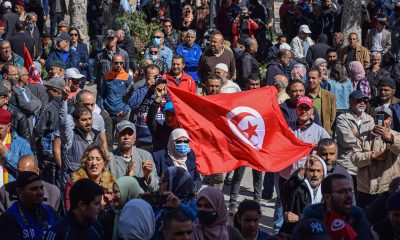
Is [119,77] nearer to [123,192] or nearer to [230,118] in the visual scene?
[230,118]

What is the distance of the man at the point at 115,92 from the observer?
1536cm

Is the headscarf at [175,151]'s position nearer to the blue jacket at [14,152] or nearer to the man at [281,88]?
the blue jacket at [14,152]

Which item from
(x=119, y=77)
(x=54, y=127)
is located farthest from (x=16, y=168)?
(x=119, y=77)

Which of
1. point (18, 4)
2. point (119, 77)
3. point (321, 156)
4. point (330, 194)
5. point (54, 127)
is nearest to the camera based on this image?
point (330, 194)

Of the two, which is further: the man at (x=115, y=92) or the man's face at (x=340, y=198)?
the man at (x=115, y=92)

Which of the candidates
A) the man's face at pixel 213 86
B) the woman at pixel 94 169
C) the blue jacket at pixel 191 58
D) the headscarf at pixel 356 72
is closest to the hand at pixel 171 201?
the woman at pixel 94 169

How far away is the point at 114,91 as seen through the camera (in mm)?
15422

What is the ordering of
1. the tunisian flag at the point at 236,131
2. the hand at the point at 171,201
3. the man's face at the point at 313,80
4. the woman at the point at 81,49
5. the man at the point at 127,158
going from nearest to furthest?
the hand at the point at 171,201 < the man at the point at 127,158 < the tunisian flag at the point at 236,131 < the man's face at the point at 313,80 < the woman at the point at 81,49

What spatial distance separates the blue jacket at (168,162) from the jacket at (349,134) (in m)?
1.87

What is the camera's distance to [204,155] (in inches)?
478

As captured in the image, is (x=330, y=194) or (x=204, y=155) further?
(x=204, y=155)

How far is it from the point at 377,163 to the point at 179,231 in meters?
4.95

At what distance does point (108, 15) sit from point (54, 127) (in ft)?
39.9

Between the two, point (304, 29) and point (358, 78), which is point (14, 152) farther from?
point (304, 29)
